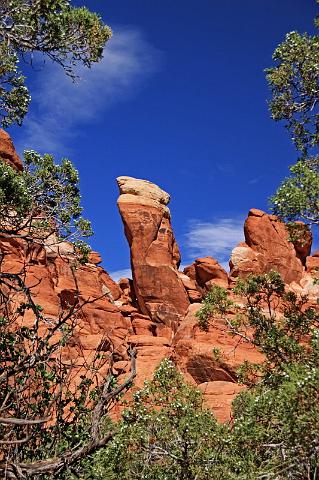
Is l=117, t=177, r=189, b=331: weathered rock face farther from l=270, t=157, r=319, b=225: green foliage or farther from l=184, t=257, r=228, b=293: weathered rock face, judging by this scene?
l=270, t=157, r=319, b=225: green foliage

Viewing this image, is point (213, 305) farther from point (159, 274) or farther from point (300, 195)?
point (159, 274)

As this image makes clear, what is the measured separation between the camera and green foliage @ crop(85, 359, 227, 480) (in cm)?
1405

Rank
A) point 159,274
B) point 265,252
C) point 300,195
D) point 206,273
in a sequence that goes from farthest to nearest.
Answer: point 206,273 < point 265,252 < point 159,274 < point 300,195

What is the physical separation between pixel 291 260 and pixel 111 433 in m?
73.6

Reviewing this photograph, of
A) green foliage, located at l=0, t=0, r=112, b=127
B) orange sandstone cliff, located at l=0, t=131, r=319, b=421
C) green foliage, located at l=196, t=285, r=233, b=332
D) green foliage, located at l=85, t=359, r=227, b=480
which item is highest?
orange sandstone cliff, located at l=0, t=131, r=319, b=421

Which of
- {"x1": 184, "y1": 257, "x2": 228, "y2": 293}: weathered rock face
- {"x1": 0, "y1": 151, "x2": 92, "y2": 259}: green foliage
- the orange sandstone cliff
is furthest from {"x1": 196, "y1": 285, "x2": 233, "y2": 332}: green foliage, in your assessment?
{"x1": 184, "y1": 257, "x2": 228, "y2": 293}: weathered rock face

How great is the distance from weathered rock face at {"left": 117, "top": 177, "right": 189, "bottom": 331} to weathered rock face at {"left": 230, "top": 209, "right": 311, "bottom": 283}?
10753 millimetres

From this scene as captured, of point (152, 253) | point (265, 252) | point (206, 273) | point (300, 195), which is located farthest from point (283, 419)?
point (265, 252)

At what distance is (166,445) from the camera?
1530 centimetres

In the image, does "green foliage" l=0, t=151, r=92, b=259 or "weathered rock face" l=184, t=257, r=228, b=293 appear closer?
"green foliage" l=0, t=151, r=92, b=259

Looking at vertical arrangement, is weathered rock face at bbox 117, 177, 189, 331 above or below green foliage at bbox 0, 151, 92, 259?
above

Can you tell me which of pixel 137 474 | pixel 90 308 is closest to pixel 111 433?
pixel 137 474

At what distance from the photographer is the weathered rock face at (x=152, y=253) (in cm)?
6819

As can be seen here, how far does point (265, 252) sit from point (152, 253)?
19.1 metres
